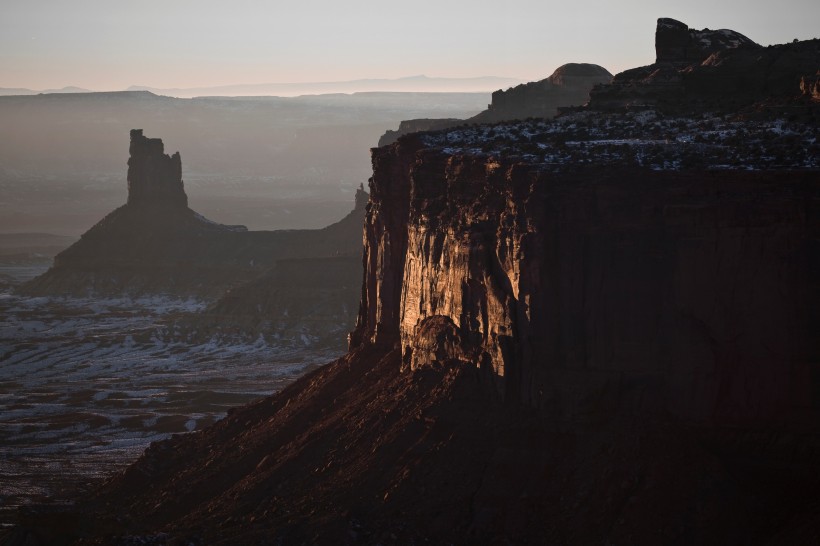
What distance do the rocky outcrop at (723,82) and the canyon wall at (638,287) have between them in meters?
9.81

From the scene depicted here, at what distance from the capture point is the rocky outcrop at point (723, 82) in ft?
183

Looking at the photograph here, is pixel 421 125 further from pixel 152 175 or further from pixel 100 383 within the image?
pixel 100 383

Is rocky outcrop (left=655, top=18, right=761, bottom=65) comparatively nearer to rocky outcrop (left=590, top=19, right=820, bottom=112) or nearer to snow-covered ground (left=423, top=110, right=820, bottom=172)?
rocky outcrop (left=590, top=19, right=820, bottom=112)

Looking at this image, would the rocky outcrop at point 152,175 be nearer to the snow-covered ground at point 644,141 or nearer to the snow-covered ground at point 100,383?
the snow-covered ground at point 100,383

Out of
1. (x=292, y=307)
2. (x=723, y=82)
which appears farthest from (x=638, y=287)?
(x=292, y=307)

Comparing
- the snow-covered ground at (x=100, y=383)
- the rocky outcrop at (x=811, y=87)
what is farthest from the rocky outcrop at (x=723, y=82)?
the snow-covered ground at (x=100, y=383)

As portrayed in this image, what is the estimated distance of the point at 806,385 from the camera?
43406 mm

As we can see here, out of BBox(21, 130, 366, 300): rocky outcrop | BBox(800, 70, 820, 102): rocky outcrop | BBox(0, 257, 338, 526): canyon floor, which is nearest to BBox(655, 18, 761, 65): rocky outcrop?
BBox(800, 70, 820, 102): rocky outcrop

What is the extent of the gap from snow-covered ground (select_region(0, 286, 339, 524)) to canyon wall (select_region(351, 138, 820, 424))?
79.0 feet

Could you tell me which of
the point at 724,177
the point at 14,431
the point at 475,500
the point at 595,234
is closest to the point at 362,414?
the point at 475,500

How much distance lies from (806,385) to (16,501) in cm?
3543

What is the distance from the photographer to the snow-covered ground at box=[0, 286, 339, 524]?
77938mm

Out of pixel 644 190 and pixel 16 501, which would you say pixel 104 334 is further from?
pixel 644 190

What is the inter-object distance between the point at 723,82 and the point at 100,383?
57.2 m
